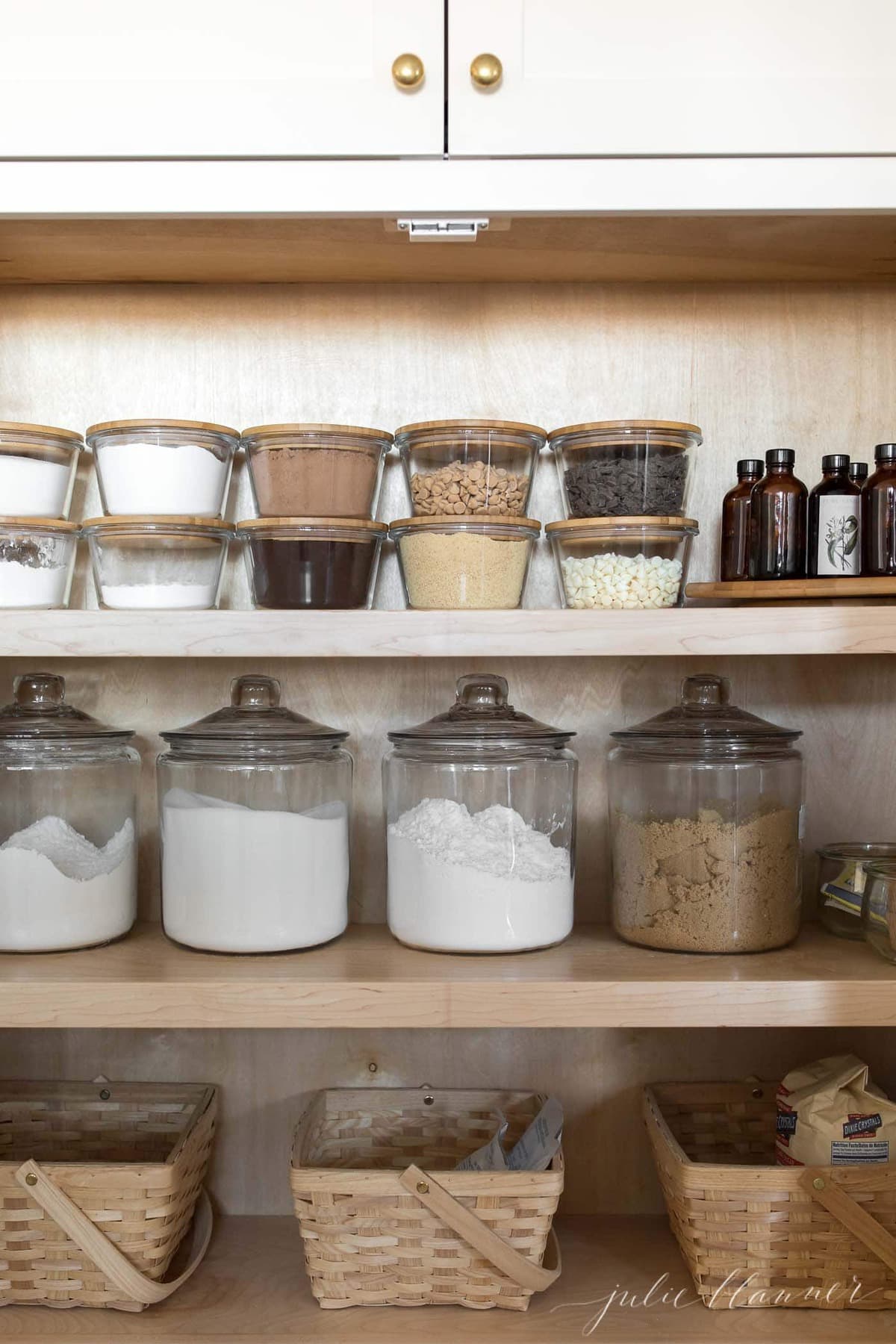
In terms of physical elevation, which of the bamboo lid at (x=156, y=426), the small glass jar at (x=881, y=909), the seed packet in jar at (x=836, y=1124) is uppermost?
the bamboo lid at (x=156, y=426)

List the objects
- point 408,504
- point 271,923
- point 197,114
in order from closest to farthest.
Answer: point 197,114, point 271,923, point 408,504

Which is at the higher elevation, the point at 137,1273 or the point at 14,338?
the point at 14,338

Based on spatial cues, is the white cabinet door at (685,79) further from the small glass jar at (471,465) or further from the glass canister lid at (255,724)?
the glass canister lid at (255,724)

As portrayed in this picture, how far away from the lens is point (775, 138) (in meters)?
1.00

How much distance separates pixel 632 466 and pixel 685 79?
13.5 inches

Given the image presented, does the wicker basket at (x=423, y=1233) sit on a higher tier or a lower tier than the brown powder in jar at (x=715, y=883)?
lower

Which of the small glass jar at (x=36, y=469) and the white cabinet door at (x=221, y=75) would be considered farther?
the small glass jar at (x=36, y=469)

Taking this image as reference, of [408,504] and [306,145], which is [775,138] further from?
[408,504]

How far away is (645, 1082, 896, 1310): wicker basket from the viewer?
1.07 metres

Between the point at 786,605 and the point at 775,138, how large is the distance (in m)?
0.43

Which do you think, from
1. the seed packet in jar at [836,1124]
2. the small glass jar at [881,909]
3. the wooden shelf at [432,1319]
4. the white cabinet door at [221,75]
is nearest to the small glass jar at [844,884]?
the small glass jar at [881,909]

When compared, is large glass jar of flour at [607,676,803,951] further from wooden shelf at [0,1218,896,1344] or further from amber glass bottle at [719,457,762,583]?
wooden shelf at [0,1218,896,1344]

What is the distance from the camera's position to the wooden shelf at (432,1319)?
1.07 meters

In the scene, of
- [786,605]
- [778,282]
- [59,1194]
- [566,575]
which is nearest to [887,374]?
[778,282]
